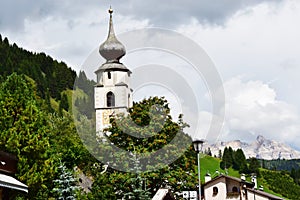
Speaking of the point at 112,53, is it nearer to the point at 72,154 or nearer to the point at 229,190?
the point at 72,154

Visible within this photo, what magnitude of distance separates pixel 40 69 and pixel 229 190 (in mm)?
111229

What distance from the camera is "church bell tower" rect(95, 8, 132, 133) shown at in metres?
59.9

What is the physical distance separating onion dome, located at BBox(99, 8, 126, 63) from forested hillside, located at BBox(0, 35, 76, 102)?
6944 centimetres

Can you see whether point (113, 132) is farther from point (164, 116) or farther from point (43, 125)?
point (43, 125)

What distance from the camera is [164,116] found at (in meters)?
33.2

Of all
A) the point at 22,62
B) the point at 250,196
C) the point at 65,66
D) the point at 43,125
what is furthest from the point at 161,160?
the point at 65,66

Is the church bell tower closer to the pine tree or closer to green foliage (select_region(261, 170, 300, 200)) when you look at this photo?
the pine tree

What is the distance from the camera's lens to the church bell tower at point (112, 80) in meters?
59.9

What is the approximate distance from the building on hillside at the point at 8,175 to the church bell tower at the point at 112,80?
1398 inches

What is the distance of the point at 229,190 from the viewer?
150 feet

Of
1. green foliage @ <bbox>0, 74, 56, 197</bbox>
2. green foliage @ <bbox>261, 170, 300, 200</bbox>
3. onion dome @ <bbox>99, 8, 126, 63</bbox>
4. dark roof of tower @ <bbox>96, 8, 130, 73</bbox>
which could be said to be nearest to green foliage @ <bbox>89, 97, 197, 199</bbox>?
green foliage @ <bbox>0, 74, 56, 197</bbox>

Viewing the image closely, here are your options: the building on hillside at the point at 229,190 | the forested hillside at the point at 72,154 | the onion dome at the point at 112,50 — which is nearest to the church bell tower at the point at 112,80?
the onion dome at the point at 112,50

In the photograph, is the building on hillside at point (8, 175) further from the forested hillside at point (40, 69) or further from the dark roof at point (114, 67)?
the forested hillside at point (40, 69)

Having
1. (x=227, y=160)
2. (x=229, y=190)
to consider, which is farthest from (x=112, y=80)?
(x=227, y=160)
